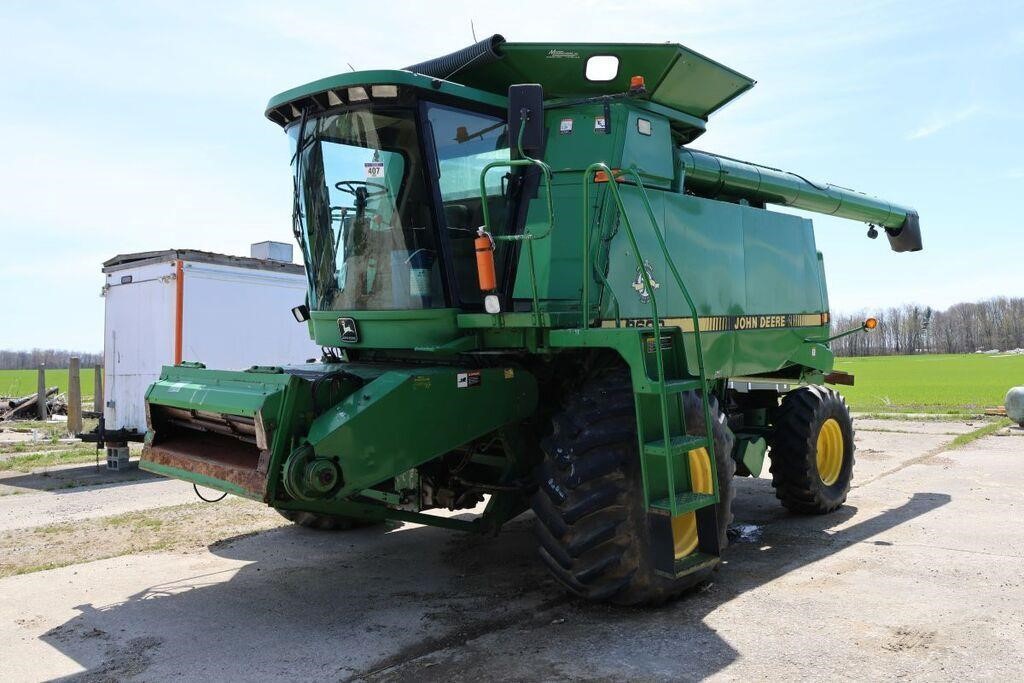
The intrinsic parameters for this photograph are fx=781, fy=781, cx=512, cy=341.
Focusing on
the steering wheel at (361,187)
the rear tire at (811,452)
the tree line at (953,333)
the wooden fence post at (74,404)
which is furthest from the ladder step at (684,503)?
the tree line at (953,333)

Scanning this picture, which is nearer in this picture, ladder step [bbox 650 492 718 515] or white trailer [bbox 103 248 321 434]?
ladder step [bbox 650 492 718 515]

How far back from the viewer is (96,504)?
25.8ft

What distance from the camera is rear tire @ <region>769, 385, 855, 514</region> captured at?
6.64 metres

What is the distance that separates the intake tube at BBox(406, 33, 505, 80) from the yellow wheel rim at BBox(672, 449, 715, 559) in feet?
9.23

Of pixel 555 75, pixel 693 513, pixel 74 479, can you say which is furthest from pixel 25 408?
pixel 693 513

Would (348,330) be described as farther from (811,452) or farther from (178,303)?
(178,303)

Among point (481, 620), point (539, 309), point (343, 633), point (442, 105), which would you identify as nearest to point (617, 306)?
point (539, 309)

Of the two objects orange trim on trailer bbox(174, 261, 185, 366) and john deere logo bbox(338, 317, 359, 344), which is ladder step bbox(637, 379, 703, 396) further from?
orange trim on trailer bbox(174, 261, 185, 366)

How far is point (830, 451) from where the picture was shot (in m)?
7.18

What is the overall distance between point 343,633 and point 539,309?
2101mm

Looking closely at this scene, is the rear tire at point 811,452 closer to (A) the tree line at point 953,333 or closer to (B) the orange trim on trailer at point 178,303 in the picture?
(B) the orange trim on trailer at point 178,303

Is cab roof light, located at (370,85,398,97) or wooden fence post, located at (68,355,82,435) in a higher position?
cab roof light, located at (370,85,398,97)

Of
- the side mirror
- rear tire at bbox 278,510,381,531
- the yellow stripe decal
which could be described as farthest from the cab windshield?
rear tire at bbox 278,510,381,531

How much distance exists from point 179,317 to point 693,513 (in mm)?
7655
